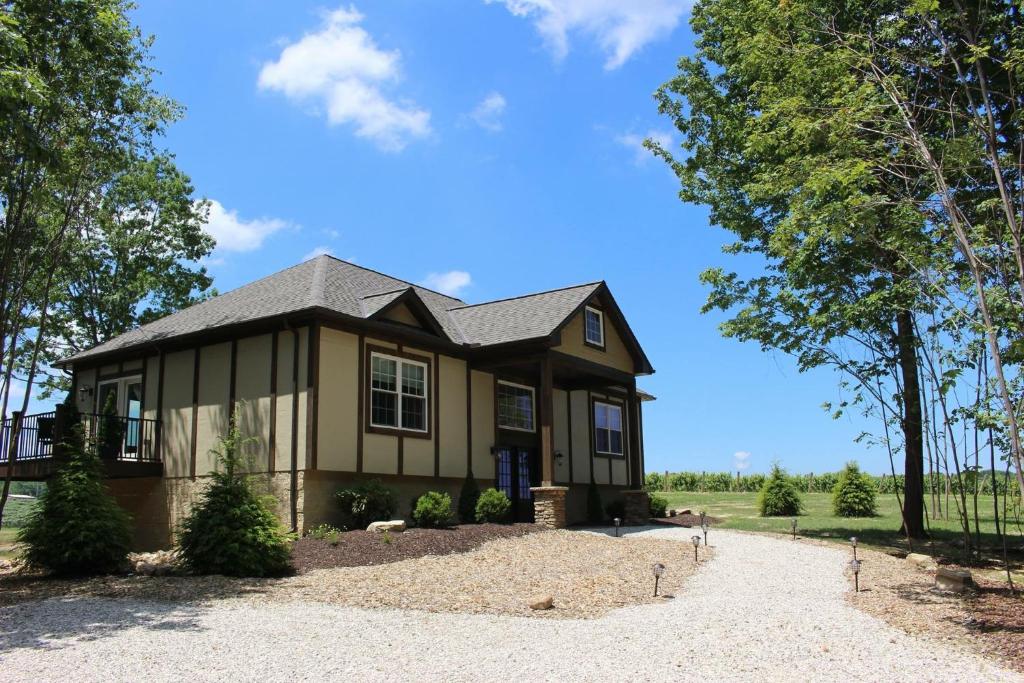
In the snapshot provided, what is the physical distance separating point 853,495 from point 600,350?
33.0 feet

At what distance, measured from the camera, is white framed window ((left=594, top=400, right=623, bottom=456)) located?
81.3ft

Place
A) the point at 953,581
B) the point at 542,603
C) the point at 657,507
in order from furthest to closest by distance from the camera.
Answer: the point at 657,507
the point at 953,581
the point at 542,603

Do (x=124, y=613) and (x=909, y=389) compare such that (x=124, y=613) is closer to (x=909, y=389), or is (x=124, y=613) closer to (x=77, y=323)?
(x=909, y=389)

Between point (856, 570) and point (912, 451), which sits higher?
point (912, 451)

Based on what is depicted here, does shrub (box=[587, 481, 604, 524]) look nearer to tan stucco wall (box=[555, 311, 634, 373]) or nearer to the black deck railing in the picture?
tan stucco wall (box=[555, 311, 634, 373])

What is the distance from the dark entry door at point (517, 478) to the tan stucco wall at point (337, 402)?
17.6 feet

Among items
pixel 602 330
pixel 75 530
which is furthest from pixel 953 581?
pixel 75 530

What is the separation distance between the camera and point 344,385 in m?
16.5

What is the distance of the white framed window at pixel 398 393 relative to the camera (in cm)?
1736

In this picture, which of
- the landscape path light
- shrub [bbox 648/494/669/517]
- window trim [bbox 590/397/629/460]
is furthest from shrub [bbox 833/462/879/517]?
the landscape path light

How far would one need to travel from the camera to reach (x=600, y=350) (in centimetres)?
2209

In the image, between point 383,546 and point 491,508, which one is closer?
point 383,546

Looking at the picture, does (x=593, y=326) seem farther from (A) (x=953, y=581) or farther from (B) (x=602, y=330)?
(A) (x=953, y=581)

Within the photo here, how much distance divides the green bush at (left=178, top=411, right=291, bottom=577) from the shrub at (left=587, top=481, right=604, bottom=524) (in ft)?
38.2
